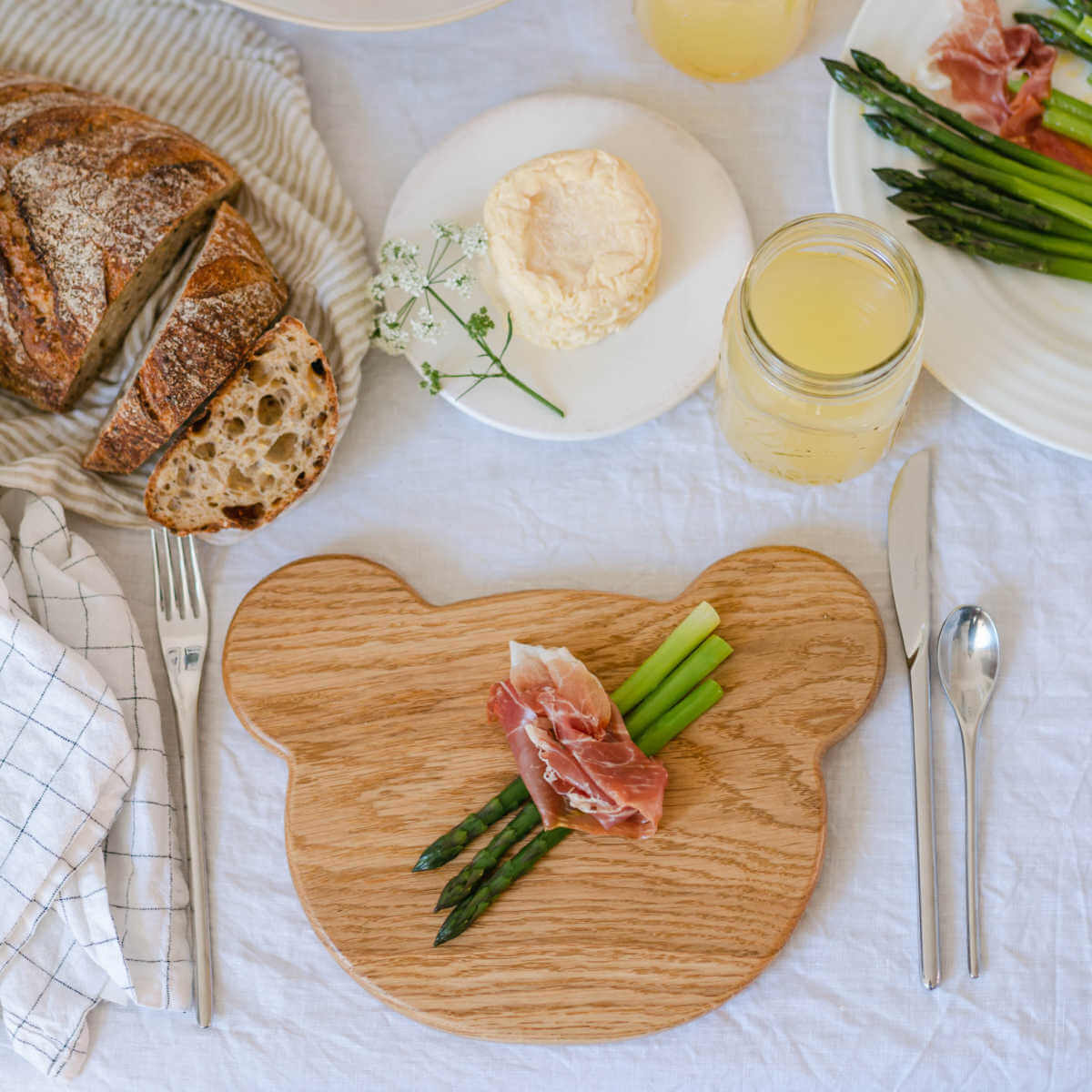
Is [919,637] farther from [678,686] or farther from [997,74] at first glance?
[997,74]

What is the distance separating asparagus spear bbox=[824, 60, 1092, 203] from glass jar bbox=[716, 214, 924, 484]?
0.28m

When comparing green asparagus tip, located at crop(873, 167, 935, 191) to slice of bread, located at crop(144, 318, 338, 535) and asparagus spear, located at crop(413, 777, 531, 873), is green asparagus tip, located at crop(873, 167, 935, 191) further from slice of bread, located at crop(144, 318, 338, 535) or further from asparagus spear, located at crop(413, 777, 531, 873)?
asparagus spear, located at crop(413, 777, 531, 873)

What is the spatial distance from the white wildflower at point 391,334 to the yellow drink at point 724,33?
571 millimetres

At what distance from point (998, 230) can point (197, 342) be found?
1.08m

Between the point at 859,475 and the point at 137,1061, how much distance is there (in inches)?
48.8

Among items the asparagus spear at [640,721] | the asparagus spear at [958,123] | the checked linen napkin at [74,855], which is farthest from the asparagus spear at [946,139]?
the checked linen napkin at [74,855]

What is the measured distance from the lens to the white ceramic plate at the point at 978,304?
1491 mm

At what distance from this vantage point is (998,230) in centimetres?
151

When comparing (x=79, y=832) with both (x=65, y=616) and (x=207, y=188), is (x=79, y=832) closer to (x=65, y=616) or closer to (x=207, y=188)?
(x=65, y=616)

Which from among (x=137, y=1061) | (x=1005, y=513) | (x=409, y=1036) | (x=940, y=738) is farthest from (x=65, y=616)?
(x=1005, y=513)

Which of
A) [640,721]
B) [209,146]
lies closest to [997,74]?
[640,721]

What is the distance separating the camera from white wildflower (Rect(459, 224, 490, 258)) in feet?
5.00

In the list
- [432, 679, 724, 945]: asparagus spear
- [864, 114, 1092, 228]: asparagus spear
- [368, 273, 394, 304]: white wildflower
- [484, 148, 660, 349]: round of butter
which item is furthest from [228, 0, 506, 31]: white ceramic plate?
[432, 679, 724, 945]: asparagus spear

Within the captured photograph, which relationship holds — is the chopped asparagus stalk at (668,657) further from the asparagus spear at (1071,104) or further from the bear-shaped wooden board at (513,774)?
the asparagus spear at (1071,104)
